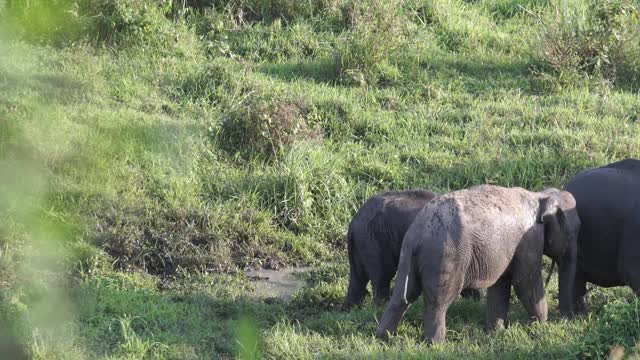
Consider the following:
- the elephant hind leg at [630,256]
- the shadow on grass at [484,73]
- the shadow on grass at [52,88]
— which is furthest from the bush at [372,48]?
the elephant hind leg at [630,256]

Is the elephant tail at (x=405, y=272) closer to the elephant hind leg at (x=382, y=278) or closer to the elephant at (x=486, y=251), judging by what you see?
the elephant at (x=486, y=251)

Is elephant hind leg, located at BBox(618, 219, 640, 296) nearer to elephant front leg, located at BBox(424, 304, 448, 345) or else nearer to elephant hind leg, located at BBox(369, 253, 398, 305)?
elephant front leg, located at BBox(424, 304, 448, 345)

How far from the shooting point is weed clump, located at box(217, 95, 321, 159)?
31.3 feet

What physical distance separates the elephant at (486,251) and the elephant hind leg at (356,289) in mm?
857

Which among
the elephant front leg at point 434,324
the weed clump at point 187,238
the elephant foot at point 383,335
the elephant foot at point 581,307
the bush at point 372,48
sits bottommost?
the weed clump at point 187,238

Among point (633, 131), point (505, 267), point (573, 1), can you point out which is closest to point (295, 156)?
point (505, 267)

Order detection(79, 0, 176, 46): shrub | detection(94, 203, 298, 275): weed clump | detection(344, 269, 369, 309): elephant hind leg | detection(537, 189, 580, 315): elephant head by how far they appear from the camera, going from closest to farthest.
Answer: detection(537, 189, 580, 315): elephant head
detection(344, 269, 369, 309): elephant hind leg
detection(94, 203, 298, 275): weed clump
detection(79, 0, 176, 46): shrub

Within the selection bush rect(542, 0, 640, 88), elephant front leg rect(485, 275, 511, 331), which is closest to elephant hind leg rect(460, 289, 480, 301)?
elephant front leg rect(485, 275, 511, 331)

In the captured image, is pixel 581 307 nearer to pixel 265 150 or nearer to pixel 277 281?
pixel 277 281

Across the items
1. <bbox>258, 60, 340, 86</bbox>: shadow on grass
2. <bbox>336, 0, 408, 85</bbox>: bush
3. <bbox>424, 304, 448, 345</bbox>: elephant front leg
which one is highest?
<bbox>336, 0, 408, 85</bbox>: bush

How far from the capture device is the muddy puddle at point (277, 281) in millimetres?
8039

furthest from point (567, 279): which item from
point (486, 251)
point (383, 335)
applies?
point (383, 335)

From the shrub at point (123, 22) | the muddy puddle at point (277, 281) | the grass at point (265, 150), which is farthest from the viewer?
the shrub at point (123, 22)

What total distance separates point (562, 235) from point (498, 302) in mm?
638
